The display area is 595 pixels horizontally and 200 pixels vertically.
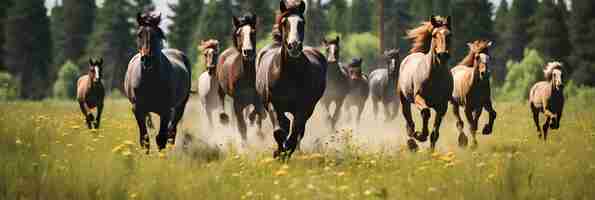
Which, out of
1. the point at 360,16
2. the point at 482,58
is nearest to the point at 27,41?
the point at 360,16

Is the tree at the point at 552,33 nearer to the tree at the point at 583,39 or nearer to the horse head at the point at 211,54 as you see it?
the tree at the point at 583,39

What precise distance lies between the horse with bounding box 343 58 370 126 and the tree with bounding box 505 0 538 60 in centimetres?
6088

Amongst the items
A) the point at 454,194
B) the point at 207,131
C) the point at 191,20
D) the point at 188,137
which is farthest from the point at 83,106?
the point at 191,20

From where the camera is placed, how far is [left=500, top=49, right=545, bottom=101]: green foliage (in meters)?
49.0

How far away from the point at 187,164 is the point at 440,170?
3174mm

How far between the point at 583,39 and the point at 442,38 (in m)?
45.9

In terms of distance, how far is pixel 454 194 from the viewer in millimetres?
7641

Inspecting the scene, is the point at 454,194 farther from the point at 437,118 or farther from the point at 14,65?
the point at 14,65

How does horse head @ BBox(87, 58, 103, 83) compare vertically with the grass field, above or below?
above

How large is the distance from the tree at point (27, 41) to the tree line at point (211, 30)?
9cm

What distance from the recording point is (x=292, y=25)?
965cm

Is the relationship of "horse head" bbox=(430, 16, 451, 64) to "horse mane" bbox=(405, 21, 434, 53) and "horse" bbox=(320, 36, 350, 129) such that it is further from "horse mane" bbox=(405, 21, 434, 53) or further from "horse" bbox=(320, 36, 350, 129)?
"horse" bbox=(320, 36, 350, 129)

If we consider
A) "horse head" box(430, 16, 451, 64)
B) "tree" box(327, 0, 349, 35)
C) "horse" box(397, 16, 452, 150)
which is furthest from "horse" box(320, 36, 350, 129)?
"tree" box(327, 0, 349, 35)

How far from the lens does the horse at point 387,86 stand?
2134 cm
